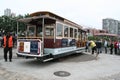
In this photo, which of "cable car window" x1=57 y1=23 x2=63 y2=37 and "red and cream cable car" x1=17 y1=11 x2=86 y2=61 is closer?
"red and cream cable car" x1=17 y1=11 x2=86 y2=61

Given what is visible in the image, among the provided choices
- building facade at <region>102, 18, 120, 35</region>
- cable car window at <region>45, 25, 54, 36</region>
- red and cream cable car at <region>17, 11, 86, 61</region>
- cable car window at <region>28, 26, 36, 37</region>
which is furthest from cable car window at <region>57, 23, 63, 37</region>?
building facade at <region>102, 18, 120, 35</region>

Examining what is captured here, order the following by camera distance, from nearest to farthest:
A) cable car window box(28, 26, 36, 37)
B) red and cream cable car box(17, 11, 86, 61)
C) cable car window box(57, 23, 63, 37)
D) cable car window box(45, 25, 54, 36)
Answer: red and cream cable car box(17, 11, 86, 61) < cable car window box(45, 25, 54, 36) < cable car window box(57, 23, 63, 37) < cable car window box(28, 26, 36, 37)

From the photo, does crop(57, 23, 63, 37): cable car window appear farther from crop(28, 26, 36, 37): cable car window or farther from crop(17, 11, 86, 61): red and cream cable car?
crop(28, 26, 36, 37): cable car window

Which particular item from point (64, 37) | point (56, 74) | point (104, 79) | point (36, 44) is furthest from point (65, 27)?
point (104, 79)

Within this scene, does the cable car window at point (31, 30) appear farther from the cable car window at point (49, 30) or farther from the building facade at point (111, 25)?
the building facade at point (111, 25)

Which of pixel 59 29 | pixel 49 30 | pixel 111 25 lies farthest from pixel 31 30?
pixel 111 25

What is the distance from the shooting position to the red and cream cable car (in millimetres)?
9711

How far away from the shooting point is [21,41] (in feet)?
33.7

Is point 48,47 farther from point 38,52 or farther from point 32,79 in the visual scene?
point 32,79

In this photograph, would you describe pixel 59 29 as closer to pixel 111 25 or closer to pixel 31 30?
pixel 31 30

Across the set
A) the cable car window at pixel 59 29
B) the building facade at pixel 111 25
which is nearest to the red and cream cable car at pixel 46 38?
the cable car window at pixel 59 29

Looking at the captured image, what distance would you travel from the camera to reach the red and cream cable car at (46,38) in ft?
31.9

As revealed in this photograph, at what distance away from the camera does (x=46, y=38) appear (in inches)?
421

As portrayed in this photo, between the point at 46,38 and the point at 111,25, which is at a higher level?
the point at 111,25
